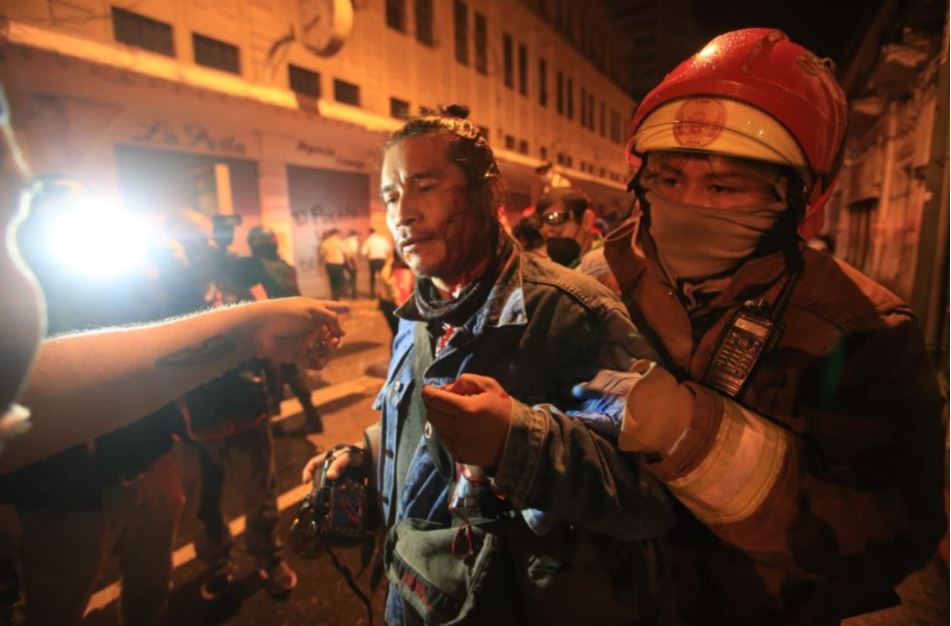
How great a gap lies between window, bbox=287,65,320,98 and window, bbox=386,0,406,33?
377 cm

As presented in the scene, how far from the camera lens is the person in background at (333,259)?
36.8 ft

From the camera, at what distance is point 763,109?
3.71 feet

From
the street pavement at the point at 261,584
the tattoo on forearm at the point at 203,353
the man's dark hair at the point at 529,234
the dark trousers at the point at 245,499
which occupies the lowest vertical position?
the street pavement at the point at 261,584

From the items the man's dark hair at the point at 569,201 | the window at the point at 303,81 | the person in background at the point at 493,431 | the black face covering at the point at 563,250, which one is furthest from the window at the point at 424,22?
the person in background at the point at 493,431

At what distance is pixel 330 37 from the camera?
34.1ft

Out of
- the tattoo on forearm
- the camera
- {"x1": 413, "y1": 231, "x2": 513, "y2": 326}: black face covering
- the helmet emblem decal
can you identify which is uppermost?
the helmet emblem decal

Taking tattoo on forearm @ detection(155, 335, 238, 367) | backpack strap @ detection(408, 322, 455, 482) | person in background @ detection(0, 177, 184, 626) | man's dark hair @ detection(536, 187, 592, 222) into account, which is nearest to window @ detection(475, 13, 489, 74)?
man's dark hair @ detection(536, 187, 592, 222)

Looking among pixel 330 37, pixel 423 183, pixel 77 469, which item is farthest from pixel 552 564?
pixel 330 37

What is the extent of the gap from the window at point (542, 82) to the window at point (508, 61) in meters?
2.73

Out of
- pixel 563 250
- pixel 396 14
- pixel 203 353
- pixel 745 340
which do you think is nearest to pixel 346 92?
pixel 396 14

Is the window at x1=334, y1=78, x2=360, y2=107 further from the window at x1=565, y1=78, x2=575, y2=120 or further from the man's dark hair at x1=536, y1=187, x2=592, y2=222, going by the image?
the window at x1=565, y1=78, x2=575, y2=120

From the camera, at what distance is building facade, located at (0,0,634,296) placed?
7234 millimetres

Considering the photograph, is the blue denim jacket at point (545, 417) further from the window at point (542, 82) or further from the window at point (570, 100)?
the window at point (570, 100)

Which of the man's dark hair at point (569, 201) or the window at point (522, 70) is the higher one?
the window at point (522, 70)
